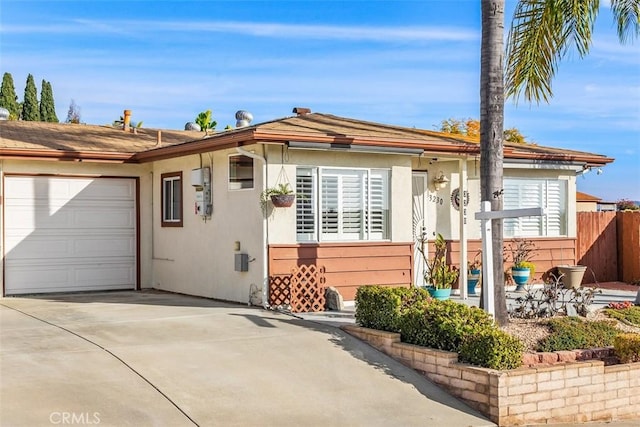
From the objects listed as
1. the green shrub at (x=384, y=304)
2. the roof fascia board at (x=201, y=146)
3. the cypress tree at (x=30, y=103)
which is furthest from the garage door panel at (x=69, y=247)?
the cypress tree at (x=30, y=103)

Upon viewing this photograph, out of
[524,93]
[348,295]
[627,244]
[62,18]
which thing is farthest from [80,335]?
[627,244]

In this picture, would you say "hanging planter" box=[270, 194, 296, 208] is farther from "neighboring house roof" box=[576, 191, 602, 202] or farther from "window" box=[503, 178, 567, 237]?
"neighboring house roof" box=[576, 191, 602, 202]

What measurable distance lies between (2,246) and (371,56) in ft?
35.0

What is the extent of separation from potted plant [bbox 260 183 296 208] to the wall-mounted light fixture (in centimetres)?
439

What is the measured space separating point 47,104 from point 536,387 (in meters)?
47.7

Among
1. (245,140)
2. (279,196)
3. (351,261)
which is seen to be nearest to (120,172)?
(245,140)

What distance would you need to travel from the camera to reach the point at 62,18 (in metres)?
19.7

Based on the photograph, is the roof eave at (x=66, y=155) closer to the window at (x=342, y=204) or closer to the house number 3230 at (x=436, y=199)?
the window at (x=342, y=204)

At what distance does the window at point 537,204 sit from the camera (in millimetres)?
17500

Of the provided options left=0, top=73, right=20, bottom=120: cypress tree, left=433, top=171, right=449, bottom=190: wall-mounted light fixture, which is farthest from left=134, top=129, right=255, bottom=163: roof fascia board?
left=0, top=73, right=20, bottom=120: cypress tree

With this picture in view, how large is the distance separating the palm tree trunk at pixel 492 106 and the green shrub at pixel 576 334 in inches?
29.7

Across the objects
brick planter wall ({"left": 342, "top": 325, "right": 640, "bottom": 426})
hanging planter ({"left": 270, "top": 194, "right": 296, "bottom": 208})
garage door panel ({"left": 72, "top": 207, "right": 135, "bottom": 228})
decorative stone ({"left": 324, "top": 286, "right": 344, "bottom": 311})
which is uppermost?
hanging planter ({"left": 270, "top": 194, "right": 296, "bottom": 208})

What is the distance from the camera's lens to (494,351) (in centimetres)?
902

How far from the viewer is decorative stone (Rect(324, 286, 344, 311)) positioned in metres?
13.2
